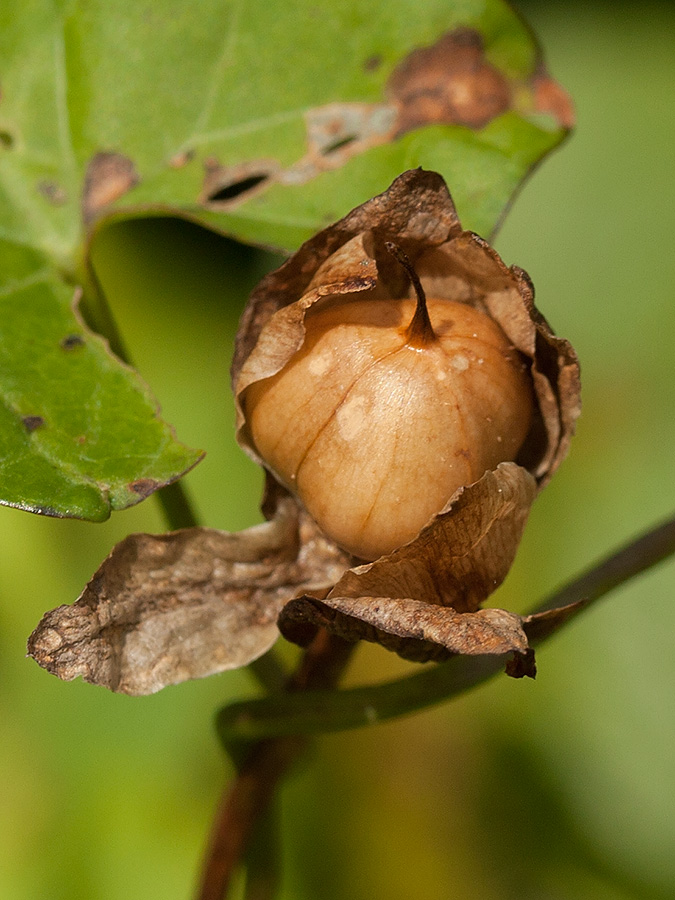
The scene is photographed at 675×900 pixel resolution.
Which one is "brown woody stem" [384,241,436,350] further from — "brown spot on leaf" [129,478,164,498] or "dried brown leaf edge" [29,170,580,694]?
"brown spot on leaf" [129,478,164,498]

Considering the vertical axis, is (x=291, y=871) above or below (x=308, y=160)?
below

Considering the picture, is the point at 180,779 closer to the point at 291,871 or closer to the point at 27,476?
the point at 291,871

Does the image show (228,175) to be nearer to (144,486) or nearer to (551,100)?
(551,100)

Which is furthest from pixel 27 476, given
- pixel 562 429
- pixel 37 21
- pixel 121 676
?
pixel 37 21

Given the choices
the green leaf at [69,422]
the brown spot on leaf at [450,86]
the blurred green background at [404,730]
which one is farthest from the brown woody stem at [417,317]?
the blurred green background at [404,730]

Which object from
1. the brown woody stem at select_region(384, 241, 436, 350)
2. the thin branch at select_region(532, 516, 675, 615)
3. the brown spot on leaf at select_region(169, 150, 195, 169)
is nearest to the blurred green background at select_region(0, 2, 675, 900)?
the brown spot on leaf at select_region(169, 150, 195, 169)
